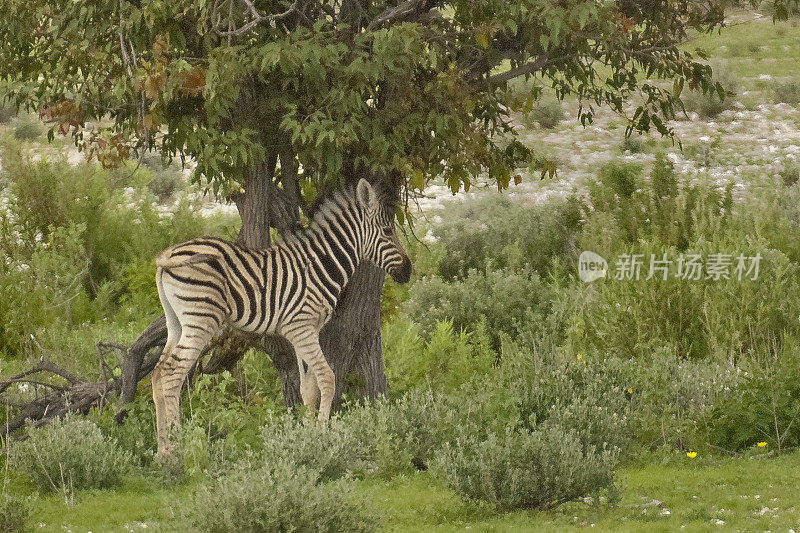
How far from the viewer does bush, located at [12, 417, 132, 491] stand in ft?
28.1

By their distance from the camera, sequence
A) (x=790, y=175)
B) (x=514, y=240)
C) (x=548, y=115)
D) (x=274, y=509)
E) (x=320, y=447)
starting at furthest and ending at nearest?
(x=548, y=115), (x=790, y=175), (x=514, y=240), (x=320, y=447), (x=274, y=509)

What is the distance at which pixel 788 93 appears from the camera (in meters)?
31.2

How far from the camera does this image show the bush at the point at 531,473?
7633 mm

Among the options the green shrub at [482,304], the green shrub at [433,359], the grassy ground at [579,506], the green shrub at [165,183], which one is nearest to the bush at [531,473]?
the grassy ground at [579,506]

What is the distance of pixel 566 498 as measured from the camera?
25.4 ft

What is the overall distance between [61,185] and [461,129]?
10340mm

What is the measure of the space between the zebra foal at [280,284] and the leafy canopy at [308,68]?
0.51 metres

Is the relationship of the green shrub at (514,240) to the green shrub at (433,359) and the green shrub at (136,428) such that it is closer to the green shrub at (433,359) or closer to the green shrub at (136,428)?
the green shrub at (433,359)

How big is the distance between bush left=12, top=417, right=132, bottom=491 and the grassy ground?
0.16 meters

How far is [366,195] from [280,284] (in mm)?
1127

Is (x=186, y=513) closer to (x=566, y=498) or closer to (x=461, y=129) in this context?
(x=566, y=498)

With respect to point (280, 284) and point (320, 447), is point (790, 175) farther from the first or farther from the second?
point (320, 447)

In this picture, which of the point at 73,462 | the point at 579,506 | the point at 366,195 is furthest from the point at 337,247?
the point at 579,506

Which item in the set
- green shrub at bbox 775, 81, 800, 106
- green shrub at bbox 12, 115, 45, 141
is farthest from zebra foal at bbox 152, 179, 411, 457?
green shrub at bbox 775, 81, 800, 106
